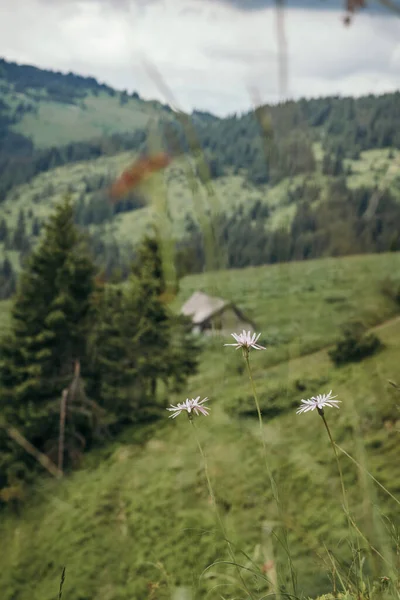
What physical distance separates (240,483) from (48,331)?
24.5ft

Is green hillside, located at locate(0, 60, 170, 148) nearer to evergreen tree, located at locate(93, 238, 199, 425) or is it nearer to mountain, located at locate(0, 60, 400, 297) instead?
mountain, located at locate(0, 60, 400, 297)

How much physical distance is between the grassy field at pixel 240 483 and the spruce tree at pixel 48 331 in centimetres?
145

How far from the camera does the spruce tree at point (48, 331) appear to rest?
32.1ft

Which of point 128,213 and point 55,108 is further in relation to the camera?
point 55,108

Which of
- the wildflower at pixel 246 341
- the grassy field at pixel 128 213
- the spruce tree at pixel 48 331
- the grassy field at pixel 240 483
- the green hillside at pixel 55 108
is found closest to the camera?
the wildflower at pixel 246 341

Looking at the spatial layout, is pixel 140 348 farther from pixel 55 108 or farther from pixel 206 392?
pixel 55 108

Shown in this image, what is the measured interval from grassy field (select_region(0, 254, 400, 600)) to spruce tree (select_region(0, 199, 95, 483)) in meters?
1.45

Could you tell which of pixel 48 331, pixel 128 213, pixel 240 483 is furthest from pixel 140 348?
pixel 128 213

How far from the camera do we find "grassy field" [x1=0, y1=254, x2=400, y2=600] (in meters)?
1.12

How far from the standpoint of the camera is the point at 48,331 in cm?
1016

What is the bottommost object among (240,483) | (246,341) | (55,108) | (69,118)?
(69,118)

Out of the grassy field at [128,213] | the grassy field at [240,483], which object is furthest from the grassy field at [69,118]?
the grassy field at [240,483]

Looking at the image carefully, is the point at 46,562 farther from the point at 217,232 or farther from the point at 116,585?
the point at 217,232

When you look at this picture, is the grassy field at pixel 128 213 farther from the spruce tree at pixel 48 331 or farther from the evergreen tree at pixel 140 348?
the evergreen tree at pixel 140 348
